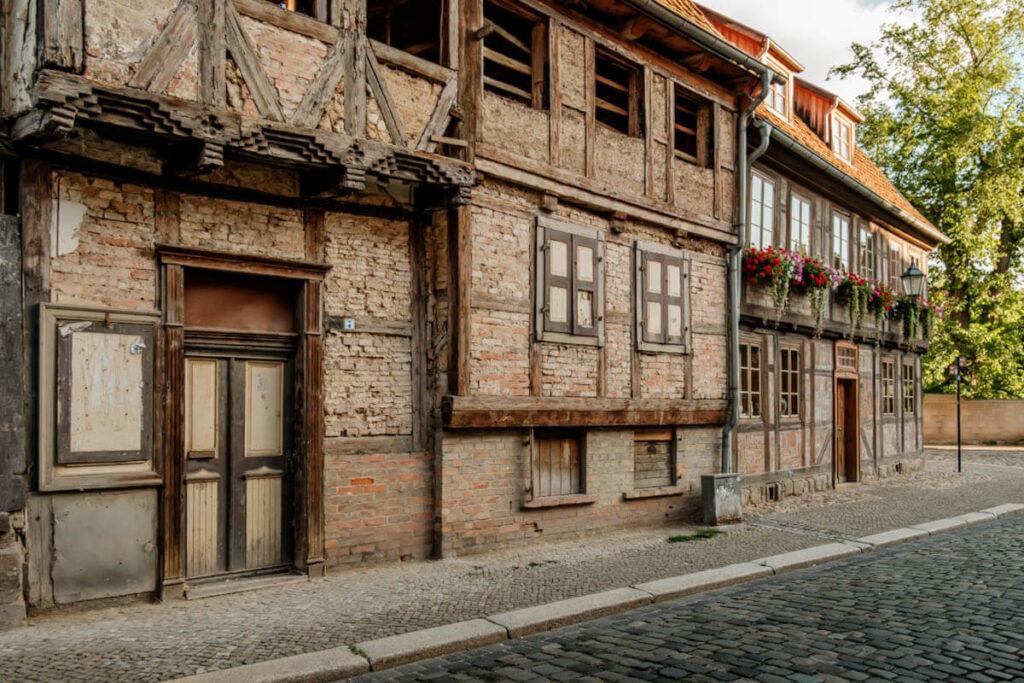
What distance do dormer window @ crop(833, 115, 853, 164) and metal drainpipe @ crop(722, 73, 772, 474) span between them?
7206 mm

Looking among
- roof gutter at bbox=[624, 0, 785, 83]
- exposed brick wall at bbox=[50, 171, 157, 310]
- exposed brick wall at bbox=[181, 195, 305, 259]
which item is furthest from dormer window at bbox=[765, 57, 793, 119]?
exposed brick wall at bbox=[50, 171, 157, 310]

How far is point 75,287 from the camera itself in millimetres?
6590

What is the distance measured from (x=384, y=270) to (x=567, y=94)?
3.40 m

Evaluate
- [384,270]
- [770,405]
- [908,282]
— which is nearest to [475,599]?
[384,270]

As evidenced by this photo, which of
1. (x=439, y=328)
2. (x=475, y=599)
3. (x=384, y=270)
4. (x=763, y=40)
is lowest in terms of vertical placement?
(x=475, y=599)

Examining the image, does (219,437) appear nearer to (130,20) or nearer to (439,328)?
(439,328)

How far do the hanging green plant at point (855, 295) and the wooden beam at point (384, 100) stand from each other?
11702mm

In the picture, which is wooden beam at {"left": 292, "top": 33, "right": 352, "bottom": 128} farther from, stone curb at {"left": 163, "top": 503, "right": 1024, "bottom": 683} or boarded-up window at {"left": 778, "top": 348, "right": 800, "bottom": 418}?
boarded-up window at {"left": 778, "top": 348, "right": 800, "bottom": 418}

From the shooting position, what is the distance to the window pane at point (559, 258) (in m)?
10.1

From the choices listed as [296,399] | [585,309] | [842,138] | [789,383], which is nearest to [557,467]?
[585,309]

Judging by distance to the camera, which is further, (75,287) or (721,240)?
(721,240)

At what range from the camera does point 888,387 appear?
20078 mm

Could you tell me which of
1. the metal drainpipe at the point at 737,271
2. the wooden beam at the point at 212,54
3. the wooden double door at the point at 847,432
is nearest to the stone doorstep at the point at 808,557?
the metal drainpipe at the point at 737,271

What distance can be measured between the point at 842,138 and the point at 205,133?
674 inches
